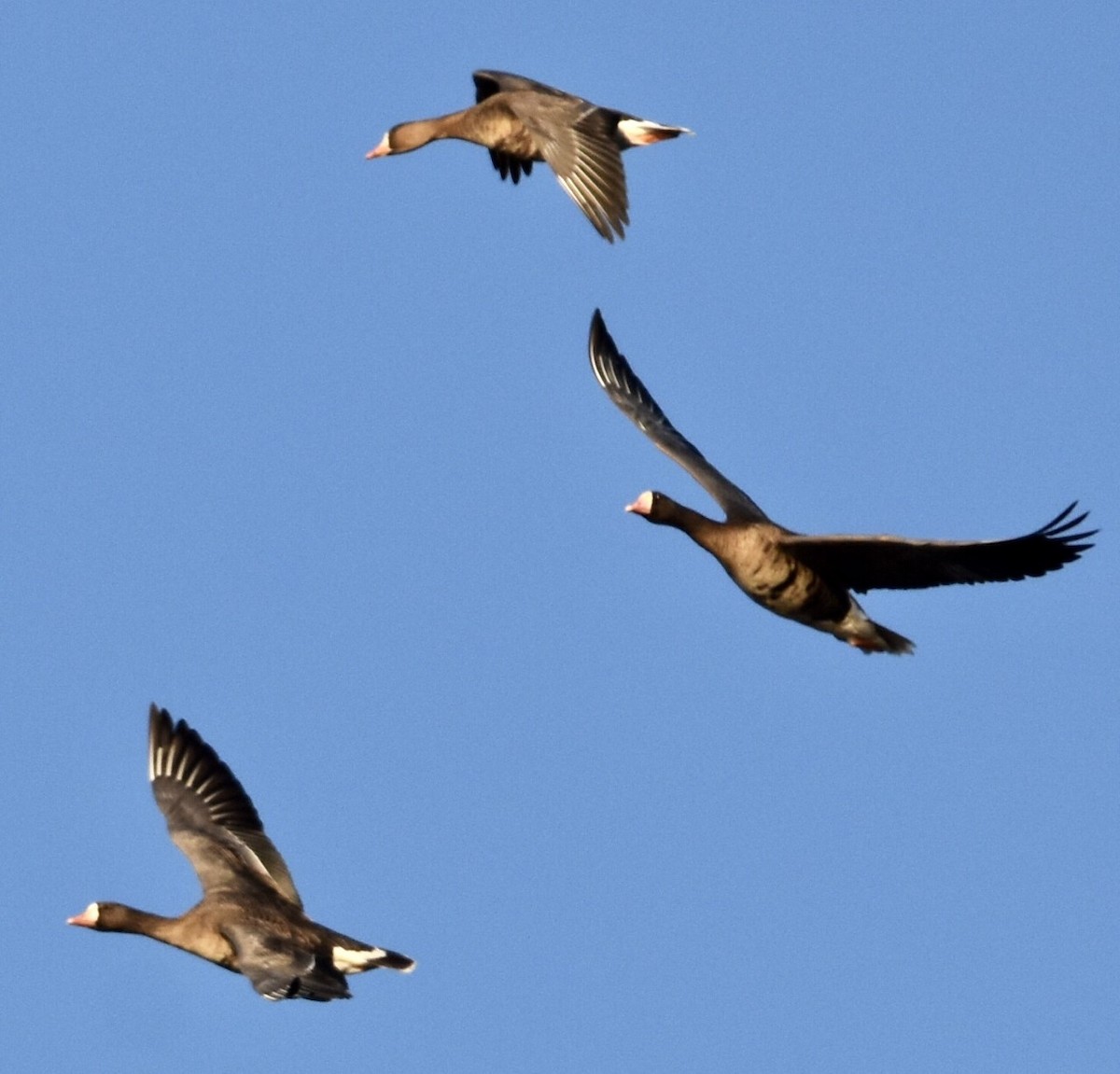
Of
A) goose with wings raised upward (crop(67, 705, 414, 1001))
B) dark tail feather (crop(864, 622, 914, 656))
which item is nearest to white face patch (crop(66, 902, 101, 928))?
goose with wings raised upward (crop(67, 705, 414, 1001))

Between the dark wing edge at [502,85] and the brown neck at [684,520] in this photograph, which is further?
the dark wing edge at [502,85]

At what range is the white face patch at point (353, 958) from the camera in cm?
1903

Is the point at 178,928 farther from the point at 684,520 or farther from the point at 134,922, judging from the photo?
the point at 684,520

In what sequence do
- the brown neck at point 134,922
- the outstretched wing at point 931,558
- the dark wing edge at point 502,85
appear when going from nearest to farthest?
the outstretched wing at point 931,558, the brown neck at point 134,922, the dark wing edge at point 502,85

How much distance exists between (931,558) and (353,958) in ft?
16.5

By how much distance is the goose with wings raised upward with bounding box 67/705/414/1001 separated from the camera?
59.3ft

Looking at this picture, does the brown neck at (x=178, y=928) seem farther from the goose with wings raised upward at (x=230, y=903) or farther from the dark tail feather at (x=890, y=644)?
the dark tail feather at (x=890, y=644)

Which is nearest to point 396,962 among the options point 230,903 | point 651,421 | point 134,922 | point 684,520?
point 230,903

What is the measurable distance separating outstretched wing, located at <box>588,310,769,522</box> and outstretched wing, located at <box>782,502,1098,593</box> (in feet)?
2.58

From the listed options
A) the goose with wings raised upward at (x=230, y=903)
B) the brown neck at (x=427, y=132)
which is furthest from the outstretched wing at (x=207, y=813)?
the brown neck at (x=427, y=132)

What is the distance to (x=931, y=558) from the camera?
18125mm

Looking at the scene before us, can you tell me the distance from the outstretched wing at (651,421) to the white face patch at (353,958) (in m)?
4.07

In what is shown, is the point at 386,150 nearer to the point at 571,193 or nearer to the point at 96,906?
the point at 571,193

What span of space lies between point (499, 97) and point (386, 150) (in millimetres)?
3136
